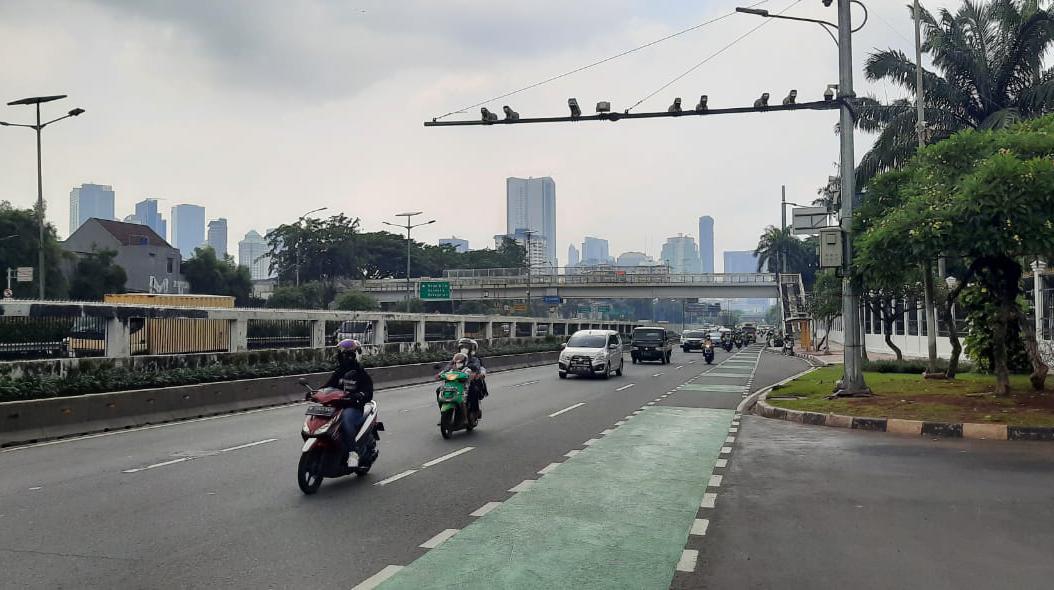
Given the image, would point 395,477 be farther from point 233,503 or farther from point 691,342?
point 691,342

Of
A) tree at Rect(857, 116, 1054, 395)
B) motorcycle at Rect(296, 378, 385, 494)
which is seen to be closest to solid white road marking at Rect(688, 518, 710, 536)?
motorcycle at Rect(296, 378, 385, 494)

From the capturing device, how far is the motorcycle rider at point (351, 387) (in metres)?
8.83

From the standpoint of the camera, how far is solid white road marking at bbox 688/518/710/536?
22.3ft

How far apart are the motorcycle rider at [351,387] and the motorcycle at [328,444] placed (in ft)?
0.06

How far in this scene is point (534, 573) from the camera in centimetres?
560

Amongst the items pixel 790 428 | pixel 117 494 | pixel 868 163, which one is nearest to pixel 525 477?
pixel 117 494

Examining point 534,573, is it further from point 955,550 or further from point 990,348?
point 990,348

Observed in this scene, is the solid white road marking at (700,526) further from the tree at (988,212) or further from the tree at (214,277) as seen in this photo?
the tree at (214,277)

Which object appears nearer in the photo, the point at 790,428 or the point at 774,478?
the point at 774,478

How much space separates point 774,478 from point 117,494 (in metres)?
7.24

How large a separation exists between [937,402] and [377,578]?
43.7 feet

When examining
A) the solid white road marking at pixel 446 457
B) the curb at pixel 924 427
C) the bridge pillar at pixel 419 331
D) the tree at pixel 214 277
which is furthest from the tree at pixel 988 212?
the tree at pixel 214 277

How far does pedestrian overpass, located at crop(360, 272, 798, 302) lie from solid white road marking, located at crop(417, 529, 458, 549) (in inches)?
2436

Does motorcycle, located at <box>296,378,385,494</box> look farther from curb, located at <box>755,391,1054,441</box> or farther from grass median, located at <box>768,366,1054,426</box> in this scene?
grass median, located at <box>768,366,1054,426</box>
